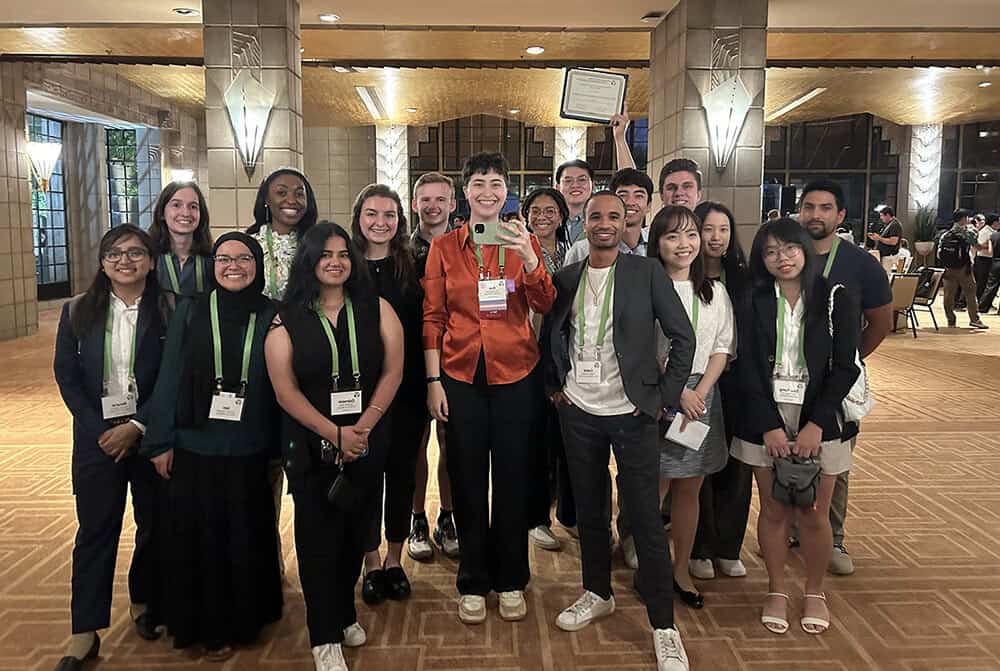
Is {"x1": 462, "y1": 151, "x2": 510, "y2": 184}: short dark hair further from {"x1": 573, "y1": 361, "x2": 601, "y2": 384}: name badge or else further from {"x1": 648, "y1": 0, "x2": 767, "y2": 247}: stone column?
{"x1": 648, "y1": 0, "x2": 767, "y2": 247}: stone column

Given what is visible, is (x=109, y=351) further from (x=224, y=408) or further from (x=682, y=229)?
(x=682, y=229)

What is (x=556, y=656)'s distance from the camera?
9.14ft

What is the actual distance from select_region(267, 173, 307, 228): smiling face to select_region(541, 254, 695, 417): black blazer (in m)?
1.37

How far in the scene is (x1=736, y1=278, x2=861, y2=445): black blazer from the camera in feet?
9.20

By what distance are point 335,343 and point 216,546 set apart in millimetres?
849

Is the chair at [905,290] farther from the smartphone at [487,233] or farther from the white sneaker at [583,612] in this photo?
the smartphone at [487,233]

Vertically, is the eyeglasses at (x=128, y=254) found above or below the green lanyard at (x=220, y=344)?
above

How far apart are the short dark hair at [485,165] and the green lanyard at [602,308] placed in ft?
1.60

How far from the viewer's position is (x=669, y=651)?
8.82 feet

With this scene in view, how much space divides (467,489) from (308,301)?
0.97 meters

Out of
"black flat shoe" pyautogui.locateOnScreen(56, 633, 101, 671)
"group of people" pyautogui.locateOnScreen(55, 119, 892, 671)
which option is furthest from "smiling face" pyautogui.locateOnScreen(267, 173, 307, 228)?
"black flat shoe" pyautogui.locateOnScreen(56, 633, 101, 671)

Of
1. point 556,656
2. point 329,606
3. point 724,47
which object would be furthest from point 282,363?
point 724,47

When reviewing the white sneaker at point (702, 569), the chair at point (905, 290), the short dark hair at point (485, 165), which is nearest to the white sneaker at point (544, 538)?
the white sneaker at point (702, 569)

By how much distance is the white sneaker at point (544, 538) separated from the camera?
3.76 meters
